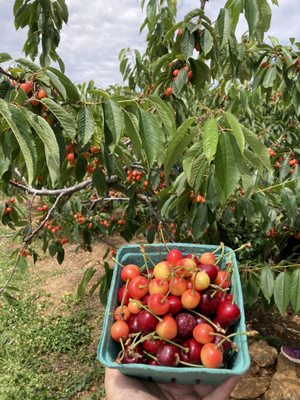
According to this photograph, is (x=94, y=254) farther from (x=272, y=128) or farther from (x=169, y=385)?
(x=169, y=385)

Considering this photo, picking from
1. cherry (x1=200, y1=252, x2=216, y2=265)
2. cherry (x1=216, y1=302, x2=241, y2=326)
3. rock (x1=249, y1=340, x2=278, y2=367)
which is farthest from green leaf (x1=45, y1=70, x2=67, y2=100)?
rock (x1=249, y1=340, x2=278, y2=367)

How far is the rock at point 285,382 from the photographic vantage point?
2.59m

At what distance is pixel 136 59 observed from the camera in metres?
2.78

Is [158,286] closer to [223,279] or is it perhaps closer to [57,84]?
[223,279]

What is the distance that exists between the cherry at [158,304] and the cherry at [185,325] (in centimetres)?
5

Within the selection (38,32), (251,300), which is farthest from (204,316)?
(38,32)

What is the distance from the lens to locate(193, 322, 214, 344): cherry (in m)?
1.01

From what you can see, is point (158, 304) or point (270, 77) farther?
point (270, 77)

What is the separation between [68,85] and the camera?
1149 mm

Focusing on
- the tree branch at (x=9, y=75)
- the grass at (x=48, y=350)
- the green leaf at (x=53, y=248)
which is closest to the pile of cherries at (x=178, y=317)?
the tree branch at (x=9, y=75)

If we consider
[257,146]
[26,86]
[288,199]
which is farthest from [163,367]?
[288,199]

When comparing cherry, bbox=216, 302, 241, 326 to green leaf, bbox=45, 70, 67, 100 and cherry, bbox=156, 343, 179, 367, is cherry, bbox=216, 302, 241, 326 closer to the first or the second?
cherry, bbox=156, 343, 179, 367

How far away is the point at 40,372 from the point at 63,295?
1330 millimetres

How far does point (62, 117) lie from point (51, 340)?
3120 millimetres
